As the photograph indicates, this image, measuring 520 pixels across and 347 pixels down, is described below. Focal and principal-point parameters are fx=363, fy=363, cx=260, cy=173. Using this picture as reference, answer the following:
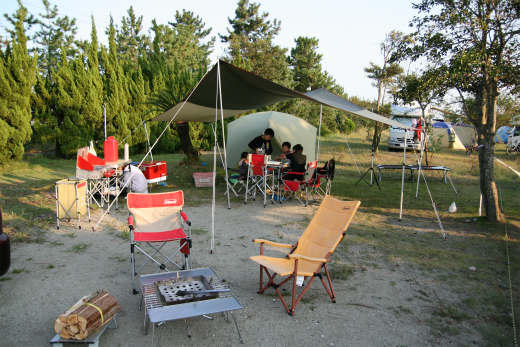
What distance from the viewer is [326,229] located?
353 cm

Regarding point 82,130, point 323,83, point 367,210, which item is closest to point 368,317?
point 367,210

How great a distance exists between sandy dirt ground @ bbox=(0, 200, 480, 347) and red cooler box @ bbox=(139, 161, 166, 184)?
2.41 m

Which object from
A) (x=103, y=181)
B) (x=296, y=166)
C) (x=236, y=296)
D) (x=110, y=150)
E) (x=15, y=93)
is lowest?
(x=236, y=296)

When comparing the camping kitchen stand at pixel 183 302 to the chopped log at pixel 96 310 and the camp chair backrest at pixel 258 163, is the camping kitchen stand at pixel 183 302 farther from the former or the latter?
the camp chair backrest at pixel 258 163

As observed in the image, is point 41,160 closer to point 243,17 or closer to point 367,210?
point 367,210

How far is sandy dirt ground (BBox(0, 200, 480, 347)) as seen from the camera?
254cm

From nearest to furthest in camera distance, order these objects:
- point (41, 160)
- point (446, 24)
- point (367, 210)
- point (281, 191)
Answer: point (446, 24) → point (367, 210) → point (281, 191) → point (41, 160)

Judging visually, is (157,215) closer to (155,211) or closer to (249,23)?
(155,211)

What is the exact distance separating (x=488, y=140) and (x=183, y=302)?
491cm

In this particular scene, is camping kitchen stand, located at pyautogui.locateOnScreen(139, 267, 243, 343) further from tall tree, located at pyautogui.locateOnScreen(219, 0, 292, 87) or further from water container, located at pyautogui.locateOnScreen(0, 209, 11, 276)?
tall tree, located at pyautogui.locateOnScreen(219, 0, 292, 87)

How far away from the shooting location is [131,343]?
2.45 metres

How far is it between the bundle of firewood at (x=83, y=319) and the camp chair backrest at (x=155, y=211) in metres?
1.31

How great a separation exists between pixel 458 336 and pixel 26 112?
10.8 meters

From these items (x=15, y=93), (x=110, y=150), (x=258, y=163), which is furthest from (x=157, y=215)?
(x=15, y=93)
